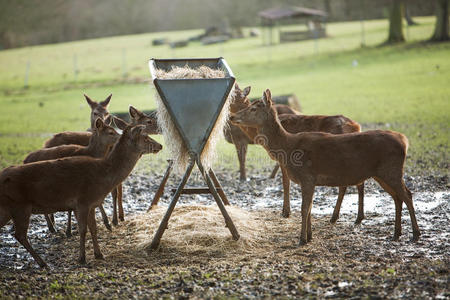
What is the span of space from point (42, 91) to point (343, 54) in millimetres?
17529

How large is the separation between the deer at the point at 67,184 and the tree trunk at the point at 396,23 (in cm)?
3244

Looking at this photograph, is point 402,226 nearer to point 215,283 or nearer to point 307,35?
point 215,283

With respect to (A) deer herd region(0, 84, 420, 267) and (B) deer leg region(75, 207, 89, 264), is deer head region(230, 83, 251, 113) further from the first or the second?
(B) deer leg region(75, 207, 89, 264)

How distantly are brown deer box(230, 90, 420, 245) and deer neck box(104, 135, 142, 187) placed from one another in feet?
7.08

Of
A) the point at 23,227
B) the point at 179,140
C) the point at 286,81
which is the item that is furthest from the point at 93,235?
the point at 286,81

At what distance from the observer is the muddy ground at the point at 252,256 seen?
6.62 m

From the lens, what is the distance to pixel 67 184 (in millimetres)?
7887

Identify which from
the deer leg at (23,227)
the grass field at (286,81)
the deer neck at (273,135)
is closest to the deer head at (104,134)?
the deer leg at (23,227)

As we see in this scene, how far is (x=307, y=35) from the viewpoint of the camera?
47844 millimetres

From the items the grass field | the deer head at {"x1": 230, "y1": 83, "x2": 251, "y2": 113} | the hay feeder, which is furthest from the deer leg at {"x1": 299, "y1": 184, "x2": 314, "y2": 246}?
the grass field

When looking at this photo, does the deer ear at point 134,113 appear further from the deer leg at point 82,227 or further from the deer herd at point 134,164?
the deer leg at point 82,227

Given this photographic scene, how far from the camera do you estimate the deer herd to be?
7.77m

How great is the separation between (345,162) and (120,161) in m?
3.07

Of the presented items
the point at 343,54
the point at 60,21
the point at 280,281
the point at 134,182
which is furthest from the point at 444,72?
the point at 60,21
